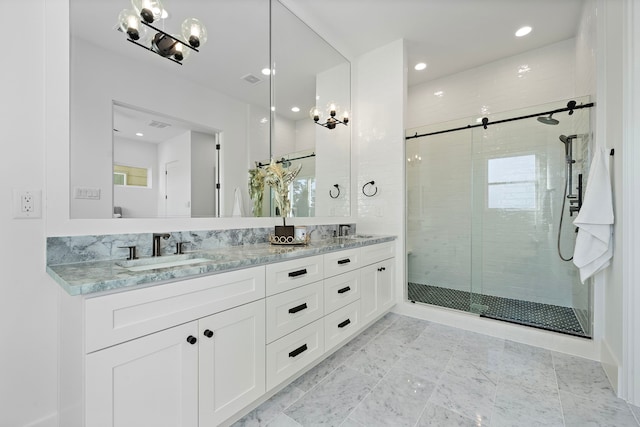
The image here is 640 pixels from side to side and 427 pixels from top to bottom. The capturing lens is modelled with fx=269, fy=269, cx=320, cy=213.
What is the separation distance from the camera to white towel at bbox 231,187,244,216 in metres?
2.07

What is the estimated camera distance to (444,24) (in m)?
2.71

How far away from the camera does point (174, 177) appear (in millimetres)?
1757

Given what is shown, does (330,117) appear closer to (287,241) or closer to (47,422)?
(287,241)

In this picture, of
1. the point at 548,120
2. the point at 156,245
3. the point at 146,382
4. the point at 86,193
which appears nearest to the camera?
the point at 146,382

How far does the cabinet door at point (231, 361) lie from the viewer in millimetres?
1194

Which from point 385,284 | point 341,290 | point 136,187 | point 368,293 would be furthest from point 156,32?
point 385,284

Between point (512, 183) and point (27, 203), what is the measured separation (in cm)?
385

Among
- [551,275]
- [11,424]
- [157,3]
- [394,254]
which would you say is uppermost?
[157,3]

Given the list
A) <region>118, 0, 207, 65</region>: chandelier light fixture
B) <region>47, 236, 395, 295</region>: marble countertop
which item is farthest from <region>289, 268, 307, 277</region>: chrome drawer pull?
<region>118, 0, 207, 65</region>: chandelier light fixture

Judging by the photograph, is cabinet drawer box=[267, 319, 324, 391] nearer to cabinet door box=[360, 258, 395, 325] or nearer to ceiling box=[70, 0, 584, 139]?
cabinet door box=[360, 258, 395, 325]

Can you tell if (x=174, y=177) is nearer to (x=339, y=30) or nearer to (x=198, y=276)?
(x=198, y=276)

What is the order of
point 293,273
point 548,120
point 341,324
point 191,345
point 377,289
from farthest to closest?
point 548,120 → point 377,289 → point 341,324 → point 293,273 → point 191,345

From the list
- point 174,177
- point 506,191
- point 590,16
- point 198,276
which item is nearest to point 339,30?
point 590,16

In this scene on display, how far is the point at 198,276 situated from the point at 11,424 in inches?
40.9
